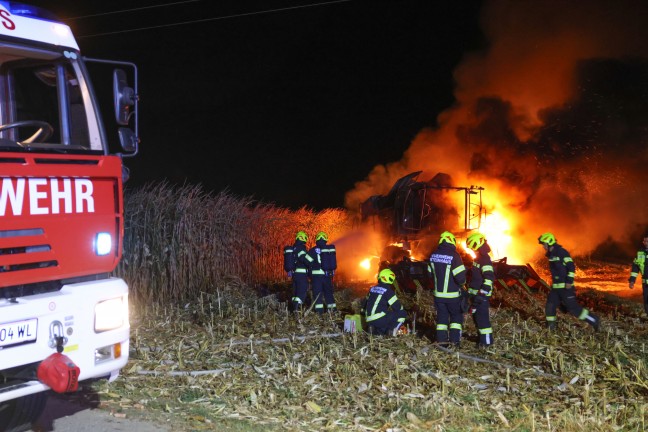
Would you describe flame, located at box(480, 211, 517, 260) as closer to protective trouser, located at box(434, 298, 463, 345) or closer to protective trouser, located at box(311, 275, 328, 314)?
protective trouser, located at box(311, 275, 328, 314)

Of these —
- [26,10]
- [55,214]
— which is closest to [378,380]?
[55,214]

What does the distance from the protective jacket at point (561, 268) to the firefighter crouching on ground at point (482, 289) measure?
1567 mm

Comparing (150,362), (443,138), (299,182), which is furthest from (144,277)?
(299,182)

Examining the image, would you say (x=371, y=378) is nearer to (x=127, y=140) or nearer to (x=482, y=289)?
(x=482, y=289)

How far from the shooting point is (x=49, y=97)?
5.23 m

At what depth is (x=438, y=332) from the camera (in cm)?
892

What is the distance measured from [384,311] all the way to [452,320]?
973 millimetres

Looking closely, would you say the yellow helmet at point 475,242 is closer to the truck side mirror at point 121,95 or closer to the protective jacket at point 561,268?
the protective jacket at point 561,268

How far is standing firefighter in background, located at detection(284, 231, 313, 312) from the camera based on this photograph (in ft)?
38.7

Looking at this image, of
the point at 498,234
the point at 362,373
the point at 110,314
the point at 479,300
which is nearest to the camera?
the point at 110,314

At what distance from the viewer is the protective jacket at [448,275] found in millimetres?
8742

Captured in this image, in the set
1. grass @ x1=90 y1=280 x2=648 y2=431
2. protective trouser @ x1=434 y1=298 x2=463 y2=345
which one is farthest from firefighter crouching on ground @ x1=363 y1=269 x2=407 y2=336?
protective trouser @ x1=434 y1=298 x2=463 y2=345

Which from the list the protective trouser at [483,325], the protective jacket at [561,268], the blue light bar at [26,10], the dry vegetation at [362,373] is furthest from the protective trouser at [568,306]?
the blue light bar at [26,10]

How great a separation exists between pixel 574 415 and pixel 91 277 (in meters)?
4.28
